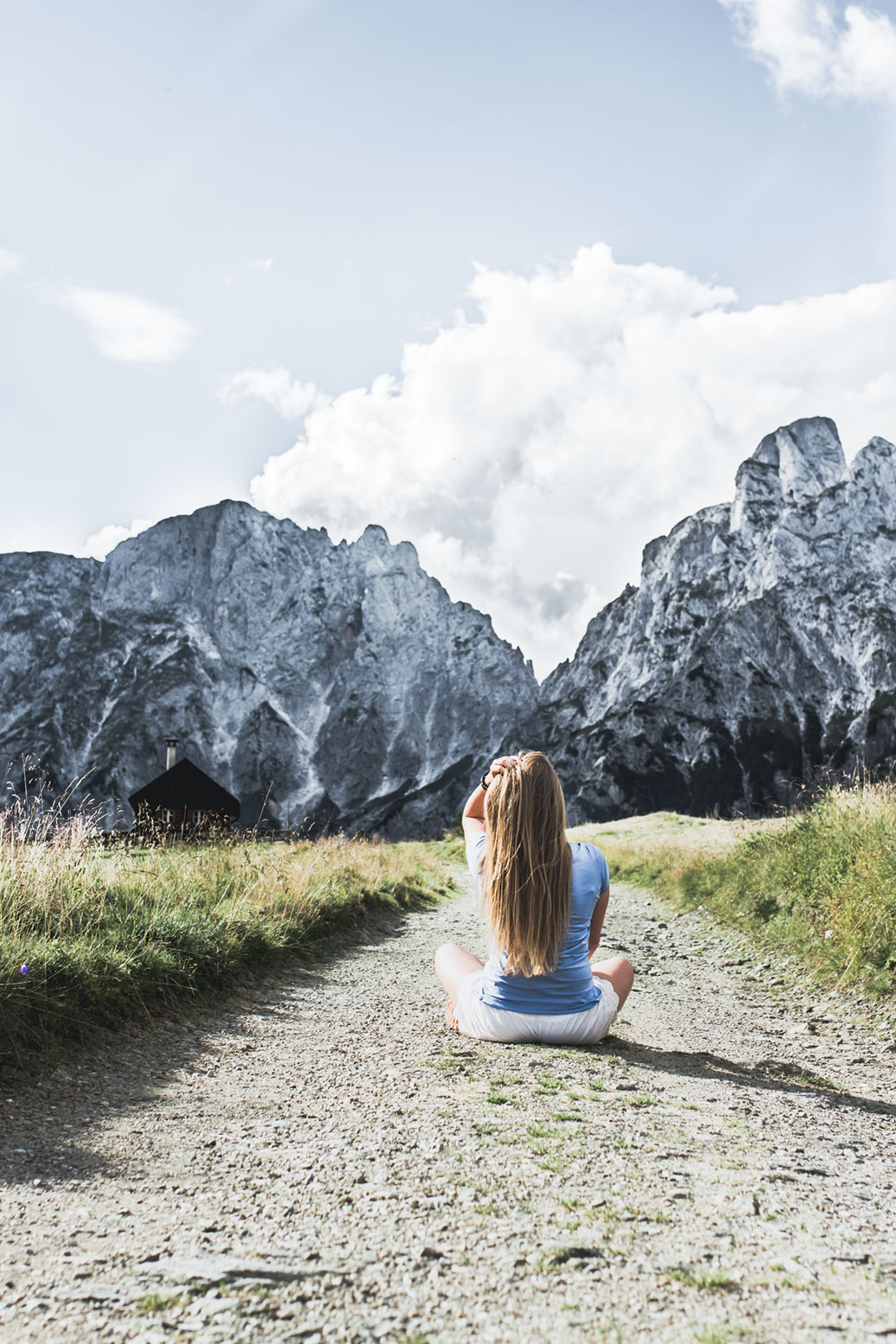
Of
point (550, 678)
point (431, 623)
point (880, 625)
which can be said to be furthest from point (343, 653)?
point (880, 625)

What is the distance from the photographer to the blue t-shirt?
185 inches

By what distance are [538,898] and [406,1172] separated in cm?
194

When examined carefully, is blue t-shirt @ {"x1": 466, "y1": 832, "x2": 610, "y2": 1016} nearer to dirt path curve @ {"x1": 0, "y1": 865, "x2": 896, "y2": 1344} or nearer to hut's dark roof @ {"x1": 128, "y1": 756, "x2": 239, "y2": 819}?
dirt path curve @ {"x1": 0, "y1": 865, "x2": 896, "y2": 1344}

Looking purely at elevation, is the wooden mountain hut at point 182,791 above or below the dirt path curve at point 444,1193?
below

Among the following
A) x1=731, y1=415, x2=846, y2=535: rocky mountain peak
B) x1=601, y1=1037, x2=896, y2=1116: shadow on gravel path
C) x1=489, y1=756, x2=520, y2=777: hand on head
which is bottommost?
x1=601, y1=1037, x2=896, y2=1116: shadow on gravel path

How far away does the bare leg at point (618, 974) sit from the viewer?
205 inches

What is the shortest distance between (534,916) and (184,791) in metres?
43.8

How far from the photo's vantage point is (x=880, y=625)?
386ft

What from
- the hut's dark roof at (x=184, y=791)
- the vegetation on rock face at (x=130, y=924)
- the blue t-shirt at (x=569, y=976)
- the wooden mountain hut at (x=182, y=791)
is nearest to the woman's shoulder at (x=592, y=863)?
the blue t-shirt at (x=569, y=976)

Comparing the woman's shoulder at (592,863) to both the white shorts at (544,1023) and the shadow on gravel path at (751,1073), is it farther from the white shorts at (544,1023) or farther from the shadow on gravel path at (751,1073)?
the shadow on gravel path at (751,1073)

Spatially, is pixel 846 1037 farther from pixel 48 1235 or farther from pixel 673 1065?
pixel 48 1235

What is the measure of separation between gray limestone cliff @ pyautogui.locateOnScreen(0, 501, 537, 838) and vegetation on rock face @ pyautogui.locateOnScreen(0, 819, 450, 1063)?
14522 centimetres

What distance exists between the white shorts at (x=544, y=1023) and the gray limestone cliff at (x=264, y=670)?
150 metres

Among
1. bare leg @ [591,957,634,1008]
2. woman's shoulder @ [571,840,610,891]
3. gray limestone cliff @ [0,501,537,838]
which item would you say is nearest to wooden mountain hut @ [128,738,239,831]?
bare leg @ [591,957,634,1008]
